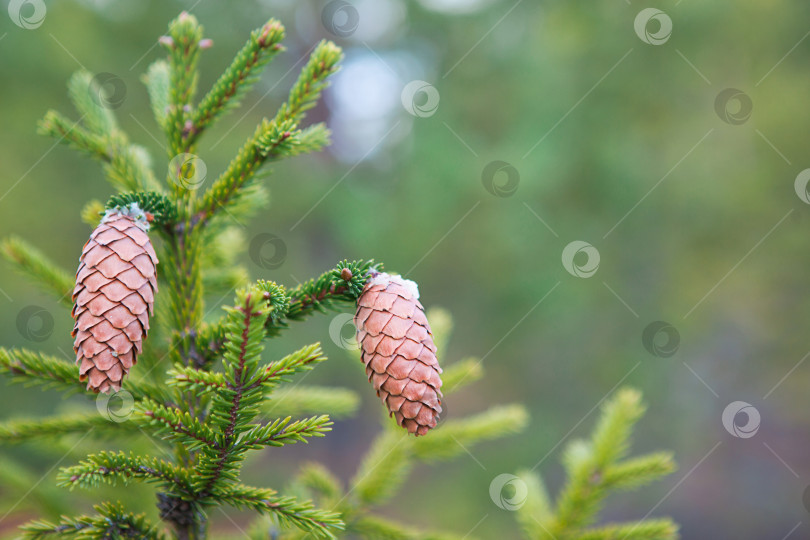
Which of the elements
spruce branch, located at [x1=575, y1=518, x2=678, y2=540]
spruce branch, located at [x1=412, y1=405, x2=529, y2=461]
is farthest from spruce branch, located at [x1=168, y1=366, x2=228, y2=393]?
spruce branch, located at [x1=575, y1=518, x2=678, y2=540]

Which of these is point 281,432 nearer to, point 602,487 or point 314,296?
point 314,296

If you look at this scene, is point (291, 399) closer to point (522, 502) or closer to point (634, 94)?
point (522, 502)

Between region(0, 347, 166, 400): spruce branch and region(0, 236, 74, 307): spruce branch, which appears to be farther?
region(0, 236, 74, 307): spruce branch

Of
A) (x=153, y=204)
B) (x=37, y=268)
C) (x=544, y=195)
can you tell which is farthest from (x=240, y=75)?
(x=544, y=195)

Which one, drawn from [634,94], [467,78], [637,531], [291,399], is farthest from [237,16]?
[637,531]

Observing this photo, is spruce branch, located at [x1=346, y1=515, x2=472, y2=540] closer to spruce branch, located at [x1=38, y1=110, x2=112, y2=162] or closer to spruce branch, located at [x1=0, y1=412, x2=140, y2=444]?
spruce branch, located at [x1=0, y1=412, x2=140, y2=444]

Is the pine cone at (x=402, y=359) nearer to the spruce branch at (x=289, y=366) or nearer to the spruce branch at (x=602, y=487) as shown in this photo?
the spruce branch at (x=289, y=366)
